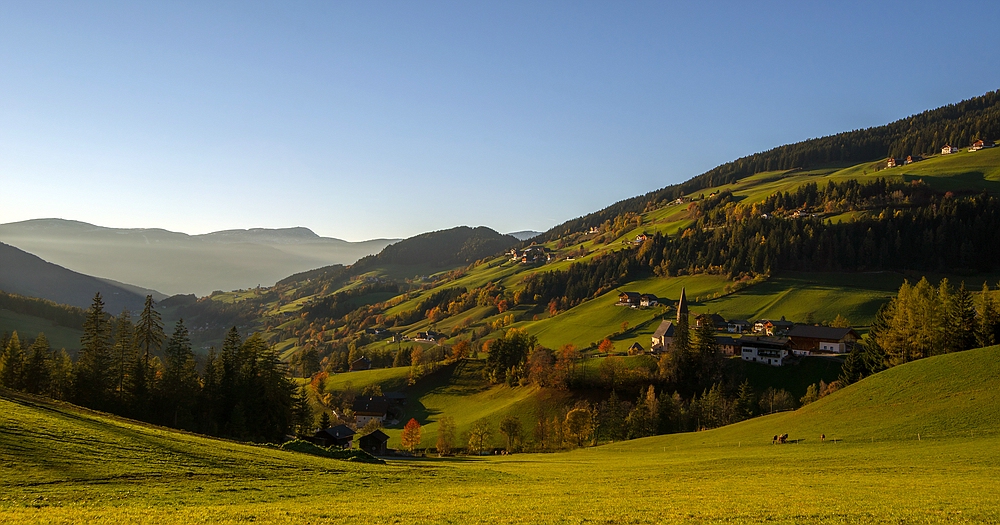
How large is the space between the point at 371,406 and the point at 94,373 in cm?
6301

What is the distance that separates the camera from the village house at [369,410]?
117 m

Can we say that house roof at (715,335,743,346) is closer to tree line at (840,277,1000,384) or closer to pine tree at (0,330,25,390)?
tree line at (840,277,1000,384)

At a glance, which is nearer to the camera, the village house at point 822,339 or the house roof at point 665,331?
the village house at point 822,339

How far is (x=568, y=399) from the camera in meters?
105

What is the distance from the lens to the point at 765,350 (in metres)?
112

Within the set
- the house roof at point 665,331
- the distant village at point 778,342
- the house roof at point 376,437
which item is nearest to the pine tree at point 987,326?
the distant village at point 778,342

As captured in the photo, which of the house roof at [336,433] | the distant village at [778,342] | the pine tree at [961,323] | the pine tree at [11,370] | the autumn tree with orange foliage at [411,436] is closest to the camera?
the pine tree at [11,370]

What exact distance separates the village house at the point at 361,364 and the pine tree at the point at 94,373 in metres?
103

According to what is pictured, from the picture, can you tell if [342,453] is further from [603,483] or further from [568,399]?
[568,399]

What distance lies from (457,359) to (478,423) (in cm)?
4334

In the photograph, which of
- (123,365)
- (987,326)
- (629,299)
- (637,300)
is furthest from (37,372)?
(637,300)

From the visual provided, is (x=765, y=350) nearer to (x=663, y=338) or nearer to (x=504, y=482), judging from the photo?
(x=663, y=338)

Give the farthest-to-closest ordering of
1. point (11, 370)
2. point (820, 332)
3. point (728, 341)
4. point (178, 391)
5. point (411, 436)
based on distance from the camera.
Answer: point (728, 341), point (820, 332), point (411, 436), point (178, 391), point (11, 370)

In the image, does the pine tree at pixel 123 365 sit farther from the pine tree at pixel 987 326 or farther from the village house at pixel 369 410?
the pine tree at pixel 987 326
